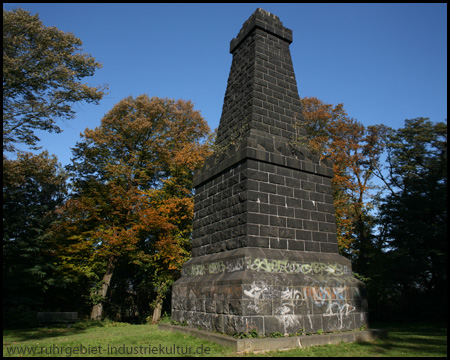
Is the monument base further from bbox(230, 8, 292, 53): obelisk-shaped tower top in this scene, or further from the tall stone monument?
bbox(230, 8, 292, 53): obelisk-shaped tower top

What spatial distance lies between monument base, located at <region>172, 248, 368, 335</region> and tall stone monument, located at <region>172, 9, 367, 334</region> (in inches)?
0.8

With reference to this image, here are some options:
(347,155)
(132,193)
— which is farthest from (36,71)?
(347,155)

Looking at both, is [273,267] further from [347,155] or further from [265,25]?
[347,155]

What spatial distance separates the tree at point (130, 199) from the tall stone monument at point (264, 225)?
9059 millimetres

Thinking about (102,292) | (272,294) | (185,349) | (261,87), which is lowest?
(185,349)

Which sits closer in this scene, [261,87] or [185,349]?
[185,349]

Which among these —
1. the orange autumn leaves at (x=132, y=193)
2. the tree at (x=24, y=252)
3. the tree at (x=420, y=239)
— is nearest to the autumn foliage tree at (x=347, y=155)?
the tree at (x=420, y=239)

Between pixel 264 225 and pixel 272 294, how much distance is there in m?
1.56

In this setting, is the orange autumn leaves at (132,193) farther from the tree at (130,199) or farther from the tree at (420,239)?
the tree at (420,239)

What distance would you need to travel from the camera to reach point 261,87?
9.34 meters

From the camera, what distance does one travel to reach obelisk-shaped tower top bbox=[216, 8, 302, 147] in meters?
9.08

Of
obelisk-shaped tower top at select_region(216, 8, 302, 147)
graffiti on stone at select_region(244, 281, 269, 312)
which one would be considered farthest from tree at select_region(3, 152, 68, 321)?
graffiti on stone at select_region(244, 281, 269, 312)

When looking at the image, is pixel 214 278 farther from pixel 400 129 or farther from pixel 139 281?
pixel 400 129

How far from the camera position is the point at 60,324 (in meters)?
14.0
